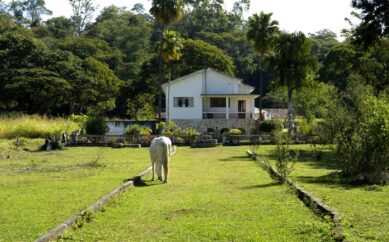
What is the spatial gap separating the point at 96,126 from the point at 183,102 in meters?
13.4

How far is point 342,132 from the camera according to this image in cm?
1630

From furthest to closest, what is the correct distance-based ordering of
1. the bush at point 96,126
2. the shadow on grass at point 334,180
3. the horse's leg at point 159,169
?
the bush at point 96,126
the horse's leg at point 159,169
the shadow on grass at point 334,180

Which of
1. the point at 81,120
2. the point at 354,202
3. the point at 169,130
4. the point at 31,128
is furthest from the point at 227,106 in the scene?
the point at 354,202

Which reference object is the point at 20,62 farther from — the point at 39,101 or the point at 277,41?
the point at 277,41

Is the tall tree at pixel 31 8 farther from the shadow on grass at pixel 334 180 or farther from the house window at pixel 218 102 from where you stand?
the shadow on grass at pixel 334 180

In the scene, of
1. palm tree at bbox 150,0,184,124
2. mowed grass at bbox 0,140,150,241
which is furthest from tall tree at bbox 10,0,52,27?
mowed grass at bbox 0,140,150,241

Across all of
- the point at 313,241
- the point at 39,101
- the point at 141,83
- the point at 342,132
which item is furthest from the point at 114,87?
the point at 313,241

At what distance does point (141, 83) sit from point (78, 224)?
5423cm

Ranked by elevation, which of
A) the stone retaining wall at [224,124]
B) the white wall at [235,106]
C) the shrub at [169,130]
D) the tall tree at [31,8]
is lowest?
the shrub at [169,130]

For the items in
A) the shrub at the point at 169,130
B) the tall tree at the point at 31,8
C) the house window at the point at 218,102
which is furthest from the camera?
Result: the tall tree at the point at 31,8

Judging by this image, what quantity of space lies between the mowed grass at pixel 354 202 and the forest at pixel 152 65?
→ 700 cm

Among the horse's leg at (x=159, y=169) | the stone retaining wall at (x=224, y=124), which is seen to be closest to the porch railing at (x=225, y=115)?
the stone retaining wall at (x=224, y=124)

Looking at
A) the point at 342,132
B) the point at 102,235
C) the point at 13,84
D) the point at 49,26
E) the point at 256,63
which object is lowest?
the point at 102,235

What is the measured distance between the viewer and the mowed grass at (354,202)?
792 centimetres
